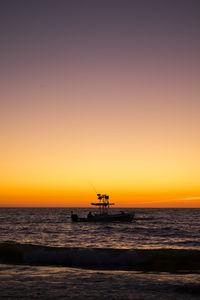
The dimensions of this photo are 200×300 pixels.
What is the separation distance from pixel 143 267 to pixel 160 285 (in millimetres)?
4839

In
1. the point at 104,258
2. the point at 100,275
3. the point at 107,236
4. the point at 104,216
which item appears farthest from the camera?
the point at 104,216

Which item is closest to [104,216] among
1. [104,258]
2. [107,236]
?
[107,236]

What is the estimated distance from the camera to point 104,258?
640 inches

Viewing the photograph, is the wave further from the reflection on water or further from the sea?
the reflection on water

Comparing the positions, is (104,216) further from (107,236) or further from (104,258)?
(104,258)

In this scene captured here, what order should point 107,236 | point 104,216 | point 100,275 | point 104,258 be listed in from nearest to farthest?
point 100,275
point 104,258
point 107,236
point 104,216

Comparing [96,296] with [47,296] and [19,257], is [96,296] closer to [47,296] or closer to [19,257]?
[47,296]

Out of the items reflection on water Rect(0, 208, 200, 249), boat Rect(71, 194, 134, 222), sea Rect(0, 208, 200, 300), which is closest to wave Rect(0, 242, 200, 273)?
sea Rect(0, 208, 200, 300)

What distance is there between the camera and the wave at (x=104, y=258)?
599 inches

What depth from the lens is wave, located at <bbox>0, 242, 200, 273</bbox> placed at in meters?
15.2

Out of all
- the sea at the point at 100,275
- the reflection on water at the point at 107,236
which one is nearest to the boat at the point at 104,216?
the reflection on water at the point at 107,236

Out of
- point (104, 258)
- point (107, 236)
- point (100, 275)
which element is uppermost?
point (100, 275)

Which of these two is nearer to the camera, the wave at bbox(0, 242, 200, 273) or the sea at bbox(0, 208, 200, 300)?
the sea at bbox(0, 208, 200, 300)

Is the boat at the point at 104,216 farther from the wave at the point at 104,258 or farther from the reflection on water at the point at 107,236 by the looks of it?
the wave at the point at 104,258
